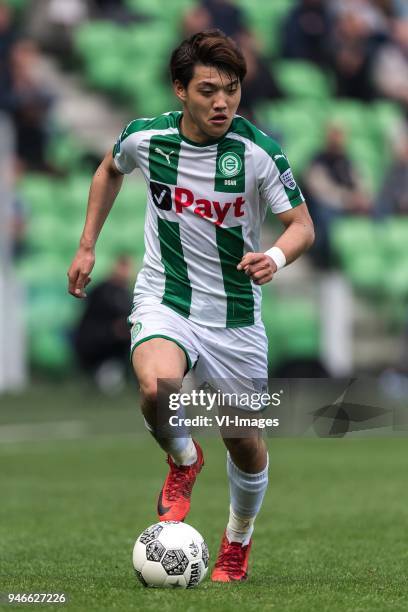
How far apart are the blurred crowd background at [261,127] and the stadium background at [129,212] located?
0.03 meters

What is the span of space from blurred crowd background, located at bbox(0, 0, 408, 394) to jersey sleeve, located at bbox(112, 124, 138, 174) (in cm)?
1131

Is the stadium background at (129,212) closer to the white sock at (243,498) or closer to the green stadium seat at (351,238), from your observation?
the green stadium seat at (351,238)

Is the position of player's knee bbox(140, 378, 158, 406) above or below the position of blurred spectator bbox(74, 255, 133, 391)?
above

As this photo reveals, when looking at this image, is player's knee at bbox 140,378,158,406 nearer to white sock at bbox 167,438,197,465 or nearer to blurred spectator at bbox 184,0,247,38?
white sock at bbox 167,438,197,465

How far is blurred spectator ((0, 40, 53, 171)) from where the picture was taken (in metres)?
18.7

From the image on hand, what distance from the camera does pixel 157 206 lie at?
5.62 meters

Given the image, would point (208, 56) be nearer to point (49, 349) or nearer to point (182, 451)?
point (182, 451)

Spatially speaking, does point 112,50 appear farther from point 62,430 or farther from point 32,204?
point 62,430

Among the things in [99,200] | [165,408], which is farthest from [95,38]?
[165,408]

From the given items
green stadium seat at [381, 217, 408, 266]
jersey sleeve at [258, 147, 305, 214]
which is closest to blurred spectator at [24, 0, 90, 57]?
green stadium seat at [381, 217, 408, 266]

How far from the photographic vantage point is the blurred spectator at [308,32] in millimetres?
21359

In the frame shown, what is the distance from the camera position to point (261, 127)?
20516 mm

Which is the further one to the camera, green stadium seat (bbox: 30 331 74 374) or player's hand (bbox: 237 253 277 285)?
green stadium seat (bbox: 30 331 74 374)

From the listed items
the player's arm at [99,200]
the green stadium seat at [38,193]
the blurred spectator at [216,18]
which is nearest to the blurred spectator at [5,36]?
the green stadium seat at [38,193]
